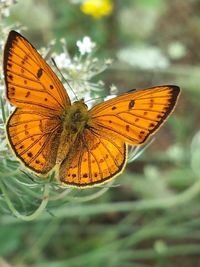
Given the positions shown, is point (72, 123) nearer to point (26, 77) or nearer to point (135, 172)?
point (26, 77)

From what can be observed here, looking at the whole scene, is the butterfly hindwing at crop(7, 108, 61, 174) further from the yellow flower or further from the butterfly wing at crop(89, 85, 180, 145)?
the yellow flower

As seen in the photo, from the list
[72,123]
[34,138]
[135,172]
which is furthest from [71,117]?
[135,172]

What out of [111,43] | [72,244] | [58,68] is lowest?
[72,244]

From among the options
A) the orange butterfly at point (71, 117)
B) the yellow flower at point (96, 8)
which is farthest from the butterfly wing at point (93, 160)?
the yellow flower at point (96, 8)

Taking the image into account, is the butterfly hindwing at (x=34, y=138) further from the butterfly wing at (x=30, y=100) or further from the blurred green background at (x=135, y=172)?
the blurred green background at (x=135, y=172)

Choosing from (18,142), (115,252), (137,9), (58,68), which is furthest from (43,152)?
(137,9)

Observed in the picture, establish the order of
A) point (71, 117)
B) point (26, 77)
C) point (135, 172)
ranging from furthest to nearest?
point (135, 172), point (71, 117), point (26, 77)

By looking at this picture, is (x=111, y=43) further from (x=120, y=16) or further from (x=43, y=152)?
(x=43, y=152)
